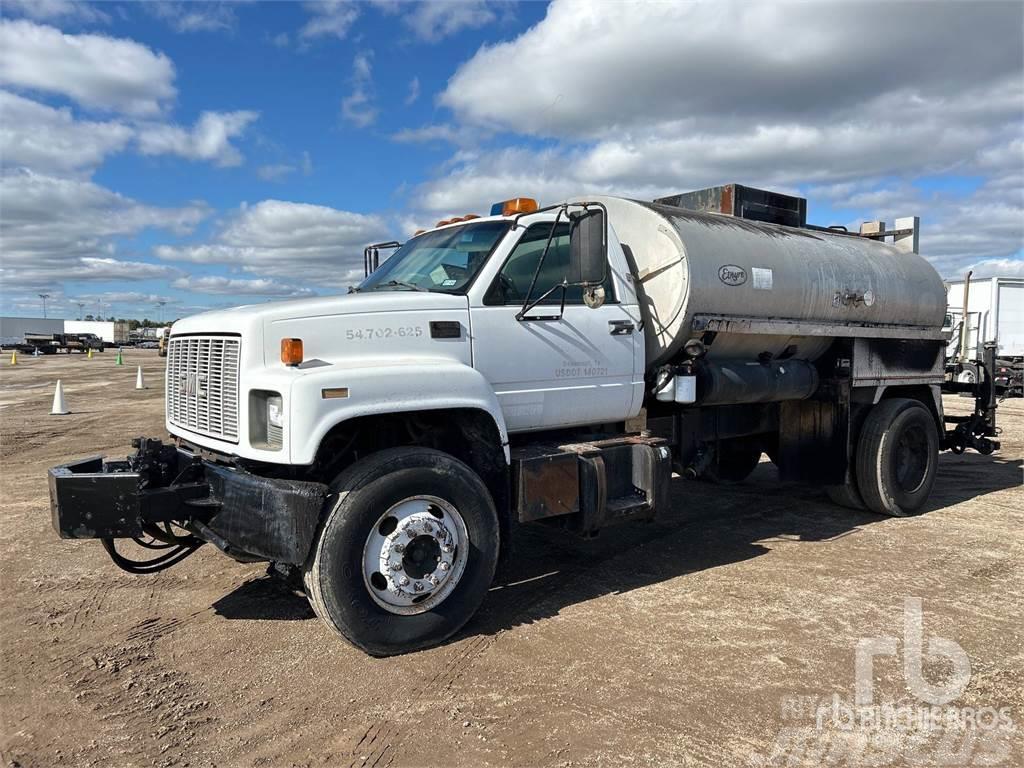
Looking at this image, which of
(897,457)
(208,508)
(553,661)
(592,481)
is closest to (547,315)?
(592,481)

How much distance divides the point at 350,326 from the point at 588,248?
5.10 feet

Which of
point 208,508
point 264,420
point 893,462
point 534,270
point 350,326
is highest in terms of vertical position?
point 534,270

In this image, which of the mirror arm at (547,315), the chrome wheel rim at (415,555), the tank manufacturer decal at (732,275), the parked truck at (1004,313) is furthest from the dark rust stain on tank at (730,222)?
the parked truck at (1004,313)

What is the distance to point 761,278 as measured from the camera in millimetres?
6289

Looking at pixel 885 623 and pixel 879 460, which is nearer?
pixel 885 623

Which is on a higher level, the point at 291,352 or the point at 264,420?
the point at 291,352

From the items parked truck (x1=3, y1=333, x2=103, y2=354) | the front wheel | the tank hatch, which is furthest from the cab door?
parked truck (x1=3, y1=333, x2=103, y2=354)

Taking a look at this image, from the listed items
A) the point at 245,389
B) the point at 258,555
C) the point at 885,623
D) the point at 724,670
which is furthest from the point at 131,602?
the point at 885,623

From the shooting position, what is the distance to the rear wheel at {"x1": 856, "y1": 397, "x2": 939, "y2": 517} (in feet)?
24.4

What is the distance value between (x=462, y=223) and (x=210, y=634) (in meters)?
3.12

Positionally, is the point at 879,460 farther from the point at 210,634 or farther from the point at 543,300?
the point at 210,634

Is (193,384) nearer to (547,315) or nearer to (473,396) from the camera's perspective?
(473,396)

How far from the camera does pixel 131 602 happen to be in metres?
5.01

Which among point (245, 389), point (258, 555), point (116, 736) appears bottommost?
point (116, 736)
